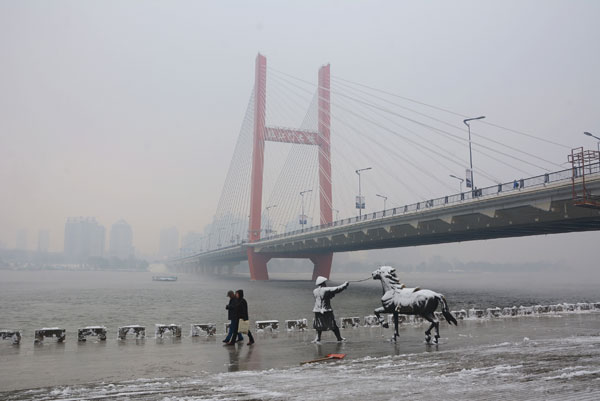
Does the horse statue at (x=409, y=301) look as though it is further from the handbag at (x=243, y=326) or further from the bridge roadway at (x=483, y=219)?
the bridge roadway at (x=483, y=219)

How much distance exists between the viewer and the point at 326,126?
77.6m

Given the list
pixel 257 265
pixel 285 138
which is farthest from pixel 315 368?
pixel 257 265

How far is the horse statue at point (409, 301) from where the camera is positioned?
47.5 feet

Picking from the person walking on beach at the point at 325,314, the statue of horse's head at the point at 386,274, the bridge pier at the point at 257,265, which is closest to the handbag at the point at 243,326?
the person walking on beach at the point at 325,314

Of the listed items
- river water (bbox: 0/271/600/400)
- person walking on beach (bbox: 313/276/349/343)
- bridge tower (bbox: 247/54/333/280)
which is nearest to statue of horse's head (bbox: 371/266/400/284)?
person walking on beach (bbox: 313/276/349/343)

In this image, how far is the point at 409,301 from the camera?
587 inches

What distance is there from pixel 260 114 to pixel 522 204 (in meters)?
50.2

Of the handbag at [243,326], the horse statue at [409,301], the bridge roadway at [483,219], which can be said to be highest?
the bridge roadway at [483,219]

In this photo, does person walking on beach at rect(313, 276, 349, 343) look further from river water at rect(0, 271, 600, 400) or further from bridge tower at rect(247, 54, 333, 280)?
bridge tower at rect(247, 54, 333, 280)

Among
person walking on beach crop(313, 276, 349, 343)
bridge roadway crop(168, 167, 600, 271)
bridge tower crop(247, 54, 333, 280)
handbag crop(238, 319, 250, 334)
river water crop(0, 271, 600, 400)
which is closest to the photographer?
river water crop(0, 271, 600, 400)

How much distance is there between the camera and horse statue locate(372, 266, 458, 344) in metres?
14.5

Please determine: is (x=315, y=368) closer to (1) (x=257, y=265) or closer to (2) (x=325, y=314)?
(2) (x=325, y=314)

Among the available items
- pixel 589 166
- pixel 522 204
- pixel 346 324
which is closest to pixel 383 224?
pixel 522 204

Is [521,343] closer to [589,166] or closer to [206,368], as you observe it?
[206,368]
